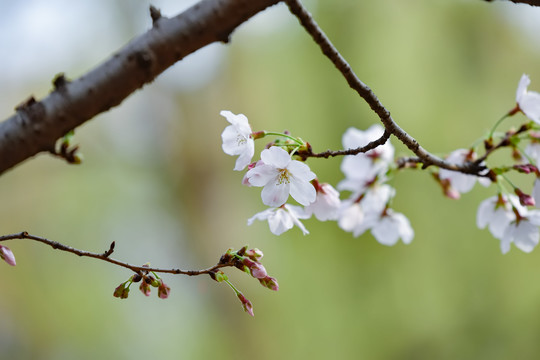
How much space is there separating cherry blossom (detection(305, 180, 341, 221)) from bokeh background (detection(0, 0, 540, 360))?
2415mm

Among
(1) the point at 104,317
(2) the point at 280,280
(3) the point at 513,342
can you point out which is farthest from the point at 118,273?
(3) the point at 513,342

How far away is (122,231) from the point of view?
3.36m

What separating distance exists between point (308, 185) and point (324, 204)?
72 millimetres

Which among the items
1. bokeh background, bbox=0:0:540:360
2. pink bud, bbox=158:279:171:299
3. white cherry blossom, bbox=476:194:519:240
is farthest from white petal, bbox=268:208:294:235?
bokeh background, bbox=0:0:540:360

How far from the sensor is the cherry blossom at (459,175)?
1.89 feet

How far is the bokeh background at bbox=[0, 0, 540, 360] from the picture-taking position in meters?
3.10

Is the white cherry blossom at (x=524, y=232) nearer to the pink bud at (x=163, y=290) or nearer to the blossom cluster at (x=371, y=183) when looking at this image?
the blossom cluster at (x=371, y=183)

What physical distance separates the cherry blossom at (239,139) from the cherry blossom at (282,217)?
2.9 inches

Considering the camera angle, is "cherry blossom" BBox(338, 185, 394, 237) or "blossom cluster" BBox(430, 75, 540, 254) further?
"cherry blossom" BBox(338, 185, 394, 237)

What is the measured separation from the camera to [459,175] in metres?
0.62

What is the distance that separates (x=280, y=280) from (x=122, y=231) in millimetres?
1124

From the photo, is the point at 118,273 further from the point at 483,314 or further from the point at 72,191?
the point at 483,314

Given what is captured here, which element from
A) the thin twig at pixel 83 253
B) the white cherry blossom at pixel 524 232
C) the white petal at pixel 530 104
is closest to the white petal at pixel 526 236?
the white cherry blossom at pixel 524 232

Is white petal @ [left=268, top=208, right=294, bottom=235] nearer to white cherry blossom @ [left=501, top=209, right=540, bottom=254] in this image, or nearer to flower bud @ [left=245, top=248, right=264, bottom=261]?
flower bud @ [left=245, top=248, right=264, bottom=261]
